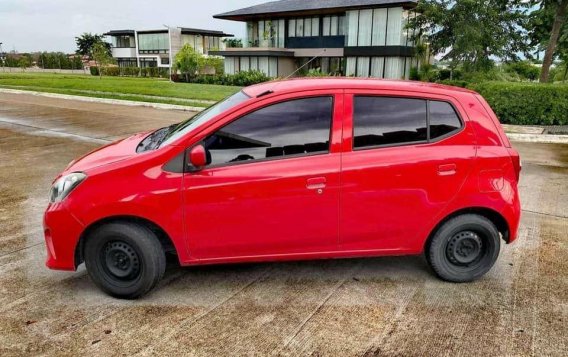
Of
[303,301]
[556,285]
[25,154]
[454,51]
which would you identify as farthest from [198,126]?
[454,51]

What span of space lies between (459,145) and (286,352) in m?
2.19

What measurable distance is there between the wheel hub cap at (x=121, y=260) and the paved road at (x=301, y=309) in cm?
25

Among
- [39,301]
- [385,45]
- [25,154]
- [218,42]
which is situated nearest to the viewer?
[39,301]

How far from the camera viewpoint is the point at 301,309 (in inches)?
145

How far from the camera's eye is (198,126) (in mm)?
3773

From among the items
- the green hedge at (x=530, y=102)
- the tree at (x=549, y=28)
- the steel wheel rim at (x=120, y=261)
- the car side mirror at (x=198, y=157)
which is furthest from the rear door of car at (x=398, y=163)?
the tree at (x=549, y=28)

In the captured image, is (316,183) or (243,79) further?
(243,79)

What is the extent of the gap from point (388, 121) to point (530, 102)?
11.7 meters

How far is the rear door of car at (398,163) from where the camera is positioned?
3.75 meters

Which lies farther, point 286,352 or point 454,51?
point 454,51

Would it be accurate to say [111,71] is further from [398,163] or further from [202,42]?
[398,163]

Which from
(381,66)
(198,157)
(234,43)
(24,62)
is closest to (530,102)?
(198,157)

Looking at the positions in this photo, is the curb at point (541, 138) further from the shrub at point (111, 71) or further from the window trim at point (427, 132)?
the shrub at point (111, 71)

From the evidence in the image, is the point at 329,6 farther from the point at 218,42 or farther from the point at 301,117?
the point at 218,42
